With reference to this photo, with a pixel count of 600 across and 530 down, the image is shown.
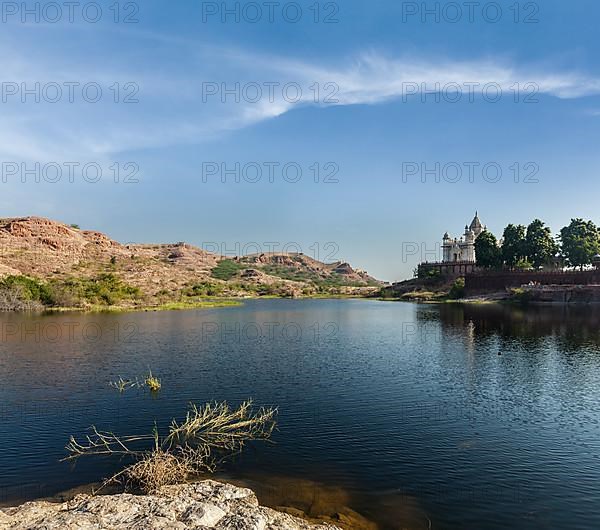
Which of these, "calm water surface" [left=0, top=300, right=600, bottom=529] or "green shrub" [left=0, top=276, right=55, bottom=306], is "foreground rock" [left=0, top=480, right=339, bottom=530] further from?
"green shrub" [left=0, top=276, right=55, bottom=306]

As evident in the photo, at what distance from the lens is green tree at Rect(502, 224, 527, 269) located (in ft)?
473

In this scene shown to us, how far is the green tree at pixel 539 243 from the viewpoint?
140875 millimetres

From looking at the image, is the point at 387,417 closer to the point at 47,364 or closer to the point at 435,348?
the point at 435,348

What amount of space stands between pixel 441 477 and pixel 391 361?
27507 mm

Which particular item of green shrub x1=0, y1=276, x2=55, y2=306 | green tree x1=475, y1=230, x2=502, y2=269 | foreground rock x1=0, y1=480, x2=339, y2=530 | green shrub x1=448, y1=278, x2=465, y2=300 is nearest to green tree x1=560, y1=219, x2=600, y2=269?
green tree x1=475, y1=230, x2=502, y2=269

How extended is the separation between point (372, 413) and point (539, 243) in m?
132

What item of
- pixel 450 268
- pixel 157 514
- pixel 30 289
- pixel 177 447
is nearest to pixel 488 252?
pixel 450 268

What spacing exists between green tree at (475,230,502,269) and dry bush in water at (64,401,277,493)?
448 ft

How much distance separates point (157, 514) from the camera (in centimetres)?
1559

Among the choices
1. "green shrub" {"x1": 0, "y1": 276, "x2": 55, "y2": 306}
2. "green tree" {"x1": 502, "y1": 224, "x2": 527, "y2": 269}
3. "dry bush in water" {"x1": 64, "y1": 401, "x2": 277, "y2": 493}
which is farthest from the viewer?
"green tree" {"x1": 502, "y1": 224, "x2": 527, "y2": 269}

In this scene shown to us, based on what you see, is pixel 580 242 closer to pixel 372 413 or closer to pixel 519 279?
pixel 519 279

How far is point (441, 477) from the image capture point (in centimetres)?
2125

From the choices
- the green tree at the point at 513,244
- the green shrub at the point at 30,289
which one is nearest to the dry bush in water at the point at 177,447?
the green shrub at the point at 30,289

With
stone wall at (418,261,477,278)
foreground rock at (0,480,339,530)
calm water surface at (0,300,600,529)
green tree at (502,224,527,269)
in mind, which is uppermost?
green tree at (502,224,527,269)
